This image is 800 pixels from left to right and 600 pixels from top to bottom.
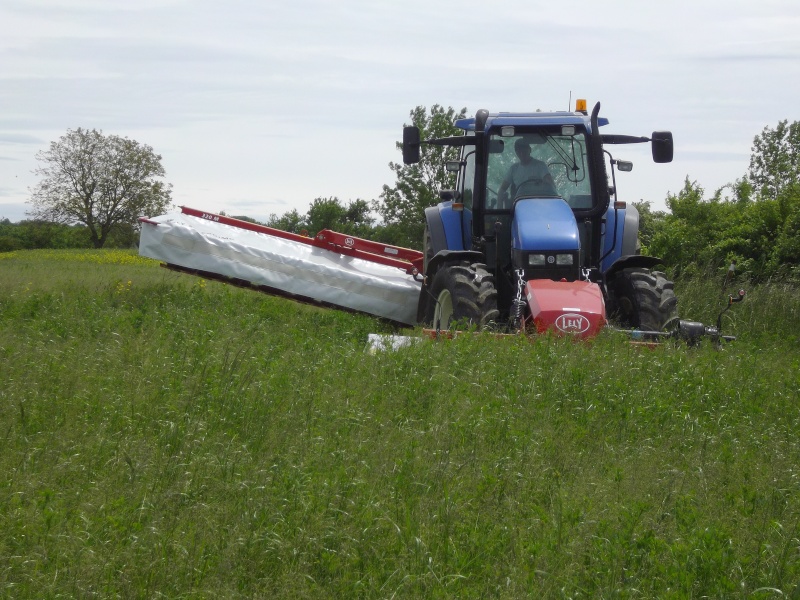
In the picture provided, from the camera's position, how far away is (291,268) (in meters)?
10.8

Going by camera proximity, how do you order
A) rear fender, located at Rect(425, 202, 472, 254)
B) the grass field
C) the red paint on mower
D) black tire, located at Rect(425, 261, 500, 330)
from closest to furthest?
the grass field → the red paint on mower → black tire, located at Rect(425, 261, 500, 330) → rear fender, located at Rect(425, 202, 472, 254)

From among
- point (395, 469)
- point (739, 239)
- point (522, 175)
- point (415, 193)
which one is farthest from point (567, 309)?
point (415, 193)

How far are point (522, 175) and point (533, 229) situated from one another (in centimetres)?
112

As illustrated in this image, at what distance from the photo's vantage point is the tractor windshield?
31.2ft

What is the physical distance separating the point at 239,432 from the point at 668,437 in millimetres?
2522

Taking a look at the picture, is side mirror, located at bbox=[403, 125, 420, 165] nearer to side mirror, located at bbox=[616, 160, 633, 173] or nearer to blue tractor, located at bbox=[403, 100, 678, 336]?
blue tractor, located at bbox=[403, 100, 678, 336]

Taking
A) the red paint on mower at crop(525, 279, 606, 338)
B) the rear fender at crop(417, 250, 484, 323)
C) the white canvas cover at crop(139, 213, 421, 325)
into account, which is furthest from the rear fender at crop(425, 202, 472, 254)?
the red paint on mower at crop(525, 279, 606, 338)

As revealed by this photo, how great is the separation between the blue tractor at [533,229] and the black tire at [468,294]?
11 mm

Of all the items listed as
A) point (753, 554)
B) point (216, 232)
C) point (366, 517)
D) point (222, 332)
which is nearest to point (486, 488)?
point (366, 517)

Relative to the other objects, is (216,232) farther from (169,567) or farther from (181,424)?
(169,567)

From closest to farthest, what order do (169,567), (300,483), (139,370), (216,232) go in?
1. (169,567)
2. (300,483)
3. (139,370)
4. (216,232)

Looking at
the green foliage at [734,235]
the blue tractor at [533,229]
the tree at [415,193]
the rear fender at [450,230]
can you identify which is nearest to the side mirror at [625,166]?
the blue tractor at [533,229]

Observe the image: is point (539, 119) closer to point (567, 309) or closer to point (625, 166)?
point (625, 166)

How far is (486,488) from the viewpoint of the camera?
15.1 feet
